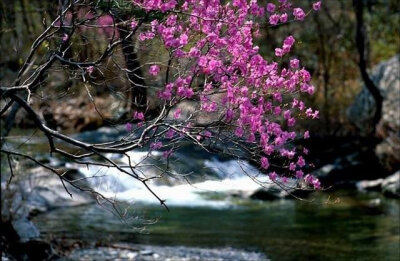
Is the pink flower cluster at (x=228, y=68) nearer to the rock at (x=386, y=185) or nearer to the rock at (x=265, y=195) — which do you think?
the rock at (x=265, y=195)

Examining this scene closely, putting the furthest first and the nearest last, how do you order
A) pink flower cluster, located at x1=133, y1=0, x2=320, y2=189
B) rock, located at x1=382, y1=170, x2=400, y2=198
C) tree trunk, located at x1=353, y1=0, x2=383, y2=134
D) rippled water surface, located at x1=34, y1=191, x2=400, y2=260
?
1. tree trunk, located at x1=353, y1=0, x2=383, y2=134
2. rock, located at x1=382, y1=170, x2=400, y2=198
3. rippled water surface, located at x1=34, y1=191, x2=400, y2=260
4. pink flower cluster, located at x1=133, y1=0, x2=320, y2=189

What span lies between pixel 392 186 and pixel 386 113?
10.6 feet

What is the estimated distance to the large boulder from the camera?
20234 mm

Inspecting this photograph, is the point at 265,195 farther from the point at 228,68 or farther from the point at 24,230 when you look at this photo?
the point at 228,68

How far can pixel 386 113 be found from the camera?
69.2 ft

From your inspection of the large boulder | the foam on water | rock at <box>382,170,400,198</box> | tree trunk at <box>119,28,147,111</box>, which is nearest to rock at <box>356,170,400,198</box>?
rock at <box>382,170,400,198</box>

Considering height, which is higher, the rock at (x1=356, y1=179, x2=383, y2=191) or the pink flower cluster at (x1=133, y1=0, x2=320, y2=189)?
the pink flower cluster at (x1=133, y1=0, x2=320, y2=189)

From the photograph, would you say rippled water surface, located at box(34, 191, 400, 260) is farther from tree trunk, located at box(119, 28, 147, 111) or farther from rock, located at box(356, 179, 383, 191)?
tree trunk, located at box(119, 28, 147, 111)

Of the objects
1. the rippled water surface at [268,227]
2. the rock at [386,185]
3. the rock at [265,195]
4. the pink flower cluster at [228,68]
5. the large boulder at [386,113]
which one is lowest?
the rippled water surface at [268,227]

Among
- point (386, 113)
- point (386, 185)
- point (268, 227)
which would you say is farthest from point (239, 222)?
point (386, 113)

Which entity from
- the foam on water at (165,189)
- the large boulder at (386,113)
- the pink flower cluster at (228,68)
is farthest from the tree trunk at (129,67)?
the large boulder at (386,113)

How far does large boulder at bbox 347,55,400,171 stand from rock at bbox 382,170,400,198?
0.99 m

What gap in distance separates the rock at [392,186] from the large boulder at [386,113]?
994 mm

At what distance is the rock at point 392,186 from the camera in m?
18.2
